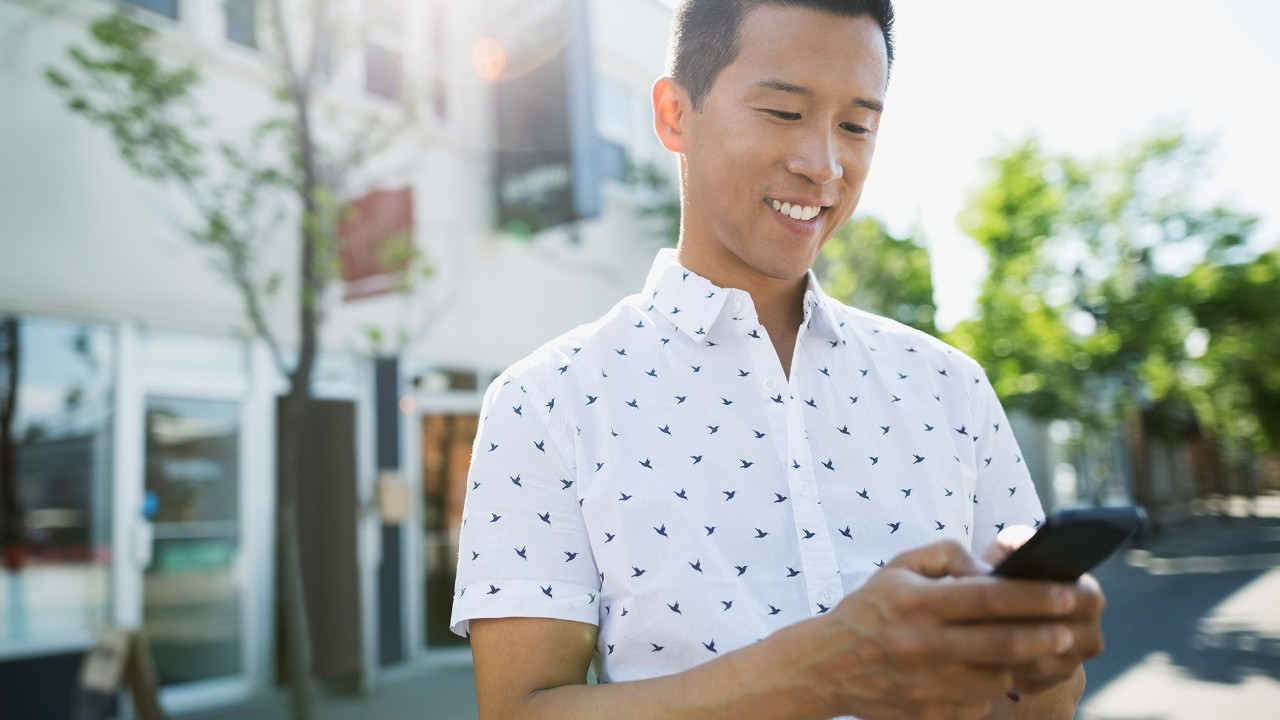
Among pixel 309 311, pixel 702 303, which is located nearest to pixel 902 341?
pixel 702 303

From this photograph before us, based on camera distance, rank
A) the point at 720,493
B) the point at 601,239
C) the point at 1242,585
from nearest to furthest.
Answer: the point at 720,493 < the point at 601,239 < the point at 1242,585

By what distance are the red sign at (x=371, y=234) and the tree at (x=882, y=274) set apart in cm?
381

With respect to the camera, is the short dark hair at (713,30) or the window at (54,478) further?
the window at (54,478)

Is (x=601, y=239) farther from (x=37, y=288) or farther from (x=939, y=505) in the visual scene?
(x=939, y=505)

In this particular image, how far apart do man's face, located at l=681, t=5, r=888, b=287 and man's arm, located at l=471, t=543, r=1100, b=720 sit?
73 cm

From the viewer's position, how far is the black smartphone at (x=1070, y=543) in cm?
77

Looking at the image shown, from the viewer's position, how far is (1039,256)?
13.3 metres

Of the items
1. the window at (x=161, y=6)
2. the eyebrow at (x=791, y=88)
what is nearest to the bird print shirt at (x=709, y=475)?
the eyebrow at (x=791, y=88)

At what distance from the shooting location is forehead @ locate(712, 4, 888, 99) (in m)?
1.47

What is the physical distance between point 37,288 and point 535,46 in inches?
177

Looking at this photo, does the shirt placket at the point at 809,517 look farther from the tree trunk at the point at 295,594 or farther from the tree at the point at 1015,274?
the tree at the point at 1015,274

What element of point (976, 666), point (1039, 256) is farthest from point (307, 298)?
point (1039, 256)

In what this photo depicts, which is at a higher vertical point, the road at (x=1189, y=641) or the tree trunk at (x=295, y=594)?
the tree trunk at (x=295, y=594)

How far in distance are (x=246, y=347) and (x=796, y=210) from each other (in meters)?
6.91
